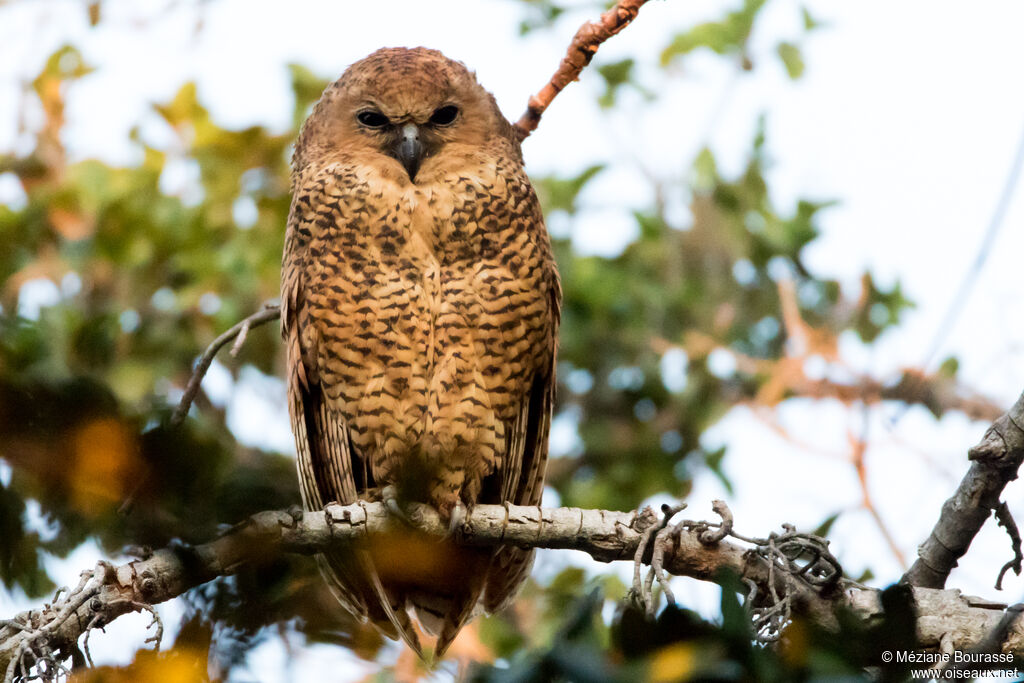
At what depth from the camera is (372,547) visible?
6.57ft

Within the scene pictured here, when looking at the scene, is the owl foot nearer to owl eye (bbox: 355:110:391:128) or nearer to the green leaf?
owl eye (bbox: 355:110:391:128)

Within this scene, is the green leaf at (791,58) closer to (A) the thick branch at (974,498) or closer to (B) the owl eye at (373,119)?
(B) the owl eye at (373,119)

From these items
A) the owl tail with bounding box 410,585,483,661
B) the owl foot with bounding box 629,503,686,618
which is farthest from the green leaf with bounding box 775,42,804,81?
the owl foot with bounding box 629,503,686,618

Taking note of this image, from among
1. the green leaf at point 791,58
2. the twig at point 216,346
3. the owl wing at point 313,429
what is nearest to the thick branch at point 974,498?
the owl wing at point 313,429

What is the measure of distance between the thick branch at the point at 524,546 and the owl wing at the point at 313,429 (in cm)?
71

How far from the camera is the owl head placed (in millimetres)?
4086

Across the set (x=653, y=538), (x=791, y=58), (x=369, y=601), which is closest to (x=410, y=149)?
(x=369, y=601)

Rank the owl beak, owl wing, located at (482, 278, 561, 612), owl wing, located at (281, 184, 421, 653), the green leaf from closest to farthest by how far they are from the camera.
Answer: owl wing, located at (281, 184, 421, 653)
owl wing, located at (482, 278, 561, 612)
the owl beak
the green leaf

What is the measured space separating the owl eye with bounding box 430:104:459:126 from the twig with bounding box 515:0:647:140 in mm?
318

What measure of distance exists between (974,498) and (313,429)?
89.7 inches

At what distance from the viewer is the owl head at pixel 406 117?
4.09 metres

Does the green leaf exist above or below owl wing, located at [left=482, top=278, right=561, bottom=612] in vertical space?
above

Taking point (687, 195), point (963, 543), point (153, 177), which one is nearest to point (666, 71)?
point (687, 195)

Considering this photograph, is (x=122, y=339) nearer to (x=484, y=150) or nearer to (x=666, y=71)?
(x=484, y=150)
